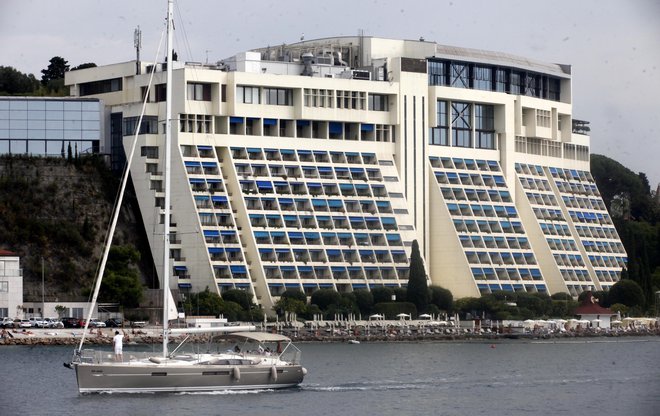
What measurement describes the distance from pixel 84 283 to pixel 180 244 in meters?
10.8

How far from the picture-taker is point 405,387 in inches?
4422

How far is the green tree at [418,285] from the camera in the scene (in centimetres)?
18425

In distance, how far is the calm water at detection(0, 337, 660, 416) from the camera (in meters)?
98.9

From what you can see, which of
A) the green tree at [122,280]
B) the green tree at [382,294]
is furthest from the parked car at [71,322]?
the green tree at [382,294]

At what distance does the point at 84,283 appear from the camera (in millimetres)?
175875

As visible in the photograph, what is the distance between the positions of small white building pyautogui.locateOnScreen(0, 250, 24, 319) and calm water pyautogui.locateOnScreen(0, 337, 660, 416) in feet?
48.9

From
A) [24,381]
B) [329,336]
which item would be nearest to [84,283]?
[329,336]

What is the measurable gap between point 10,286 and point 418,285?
148ft

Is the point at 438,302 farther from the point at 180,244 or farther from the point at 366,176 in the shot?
the point at 180,244

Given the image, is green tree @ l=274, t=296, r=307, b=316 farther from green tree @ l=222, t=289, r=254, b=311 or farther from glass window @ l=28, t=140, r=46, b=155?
glass window @ l=28, t=140, r=46, b=155

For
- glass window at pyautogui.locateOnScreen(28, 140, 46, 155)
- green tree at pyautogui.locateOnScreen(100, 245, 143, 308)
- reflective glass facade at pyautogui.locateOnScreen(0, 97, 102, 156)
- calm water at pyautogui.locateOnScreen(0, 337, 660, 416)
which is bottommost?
calm water at pyautogui.locateOnScreen(0, 337, 660, 416)

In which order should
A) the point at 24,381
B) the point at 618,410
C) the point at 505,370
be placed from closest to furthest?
the point at 618,410, the point at 24,381, the point at 505,370

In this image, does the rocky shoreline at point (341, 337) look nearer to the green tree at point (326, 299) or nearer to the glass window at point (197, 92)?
the green tree at point (326, 299)

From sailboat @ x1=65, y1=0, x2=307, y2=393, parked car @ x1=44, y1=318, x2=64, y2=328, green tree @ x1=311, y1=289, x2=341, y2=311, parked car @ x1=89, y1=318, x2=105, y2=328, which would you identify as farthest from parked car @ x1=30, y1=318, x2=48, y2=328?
sailboat @ x1=65, y1=0, x2=307, y2=393
